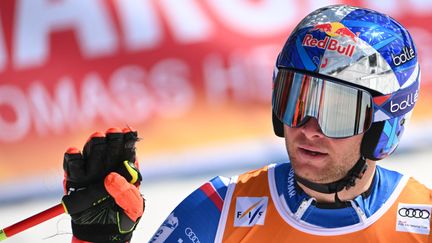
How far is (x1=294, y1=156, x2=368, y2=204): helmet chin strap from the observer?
2105 mm

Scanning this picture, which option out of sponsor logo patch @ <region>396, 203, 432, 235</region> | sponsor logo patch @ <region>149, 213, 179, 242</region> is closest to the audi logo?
sponsor logo patch @ <region>396, 203, 432, 235</region>

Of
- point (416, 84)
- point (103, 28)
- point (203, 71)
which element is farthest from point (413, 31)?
point (416, 84)

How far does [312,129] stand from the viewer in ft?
6.75

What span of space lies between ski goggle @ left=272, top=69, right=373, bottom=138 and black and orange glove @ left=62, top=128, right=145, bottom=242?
0.46m

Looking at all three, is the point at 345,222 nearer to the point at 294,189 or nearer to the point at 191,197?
the point at 294,189

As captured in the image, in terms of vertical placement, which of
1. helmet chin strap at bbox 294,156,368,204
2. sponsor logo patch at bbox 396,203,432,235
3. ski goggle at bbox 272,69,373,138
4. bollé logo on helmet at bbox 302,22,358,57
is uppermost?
bollé logo on helmet at bbox 302,22,358,57

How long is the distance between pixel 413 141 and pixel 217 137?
1.01 metres

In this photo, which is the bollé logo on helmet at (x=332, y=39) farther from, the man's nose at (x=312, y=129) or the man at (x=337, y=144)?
the man's nose at (x=312, y=129)

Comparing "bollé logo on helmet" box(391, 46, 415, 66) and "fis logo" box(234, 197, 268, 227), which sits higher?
"bollé logo on helmet" box(391, 46, 415, 66)

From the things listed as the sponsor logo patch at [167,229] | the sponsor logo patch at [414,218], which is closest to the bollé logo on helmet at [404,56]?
the sponsor logo patch at [414,218]

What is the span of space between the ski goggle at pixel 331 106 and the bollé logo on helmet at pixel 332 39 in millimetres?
79

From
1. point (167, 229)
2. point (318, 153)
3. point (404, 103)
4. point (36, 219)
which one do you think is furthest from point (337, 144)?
point (36, 219)

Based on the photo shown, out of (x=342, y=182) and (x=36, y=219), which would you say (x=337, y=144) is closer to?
(x=342, y=182)

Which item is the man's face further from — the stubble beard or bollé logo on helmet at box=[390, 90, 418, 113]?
bollé logo on helmet at box=[390, 90, 418, 113]
